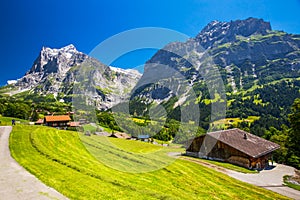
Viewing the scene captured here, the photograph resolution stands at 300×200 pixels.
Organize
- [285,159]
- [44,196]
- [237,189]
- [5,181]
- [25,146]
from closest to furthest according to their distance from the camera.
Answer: [44,196]
[5,181]
[237,189]
[25,146]
[285,159]

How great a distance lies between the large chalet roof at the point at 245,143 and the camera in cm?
4477

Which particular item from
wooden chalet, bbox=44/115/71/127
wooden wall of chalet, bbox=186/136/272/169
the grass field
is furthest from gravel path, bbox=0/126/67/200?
wooden chalet, bbox=44/115/71/127

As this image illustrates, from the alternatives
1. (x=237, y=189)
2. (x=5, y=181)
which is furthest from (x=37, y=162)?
(x=237, y=189)

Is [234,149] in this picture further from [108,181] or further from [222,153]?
[108,181]

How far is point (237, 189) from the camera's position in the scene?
22359 millimetres

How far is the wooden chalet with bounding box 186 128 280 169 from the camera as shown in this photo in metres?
43.8

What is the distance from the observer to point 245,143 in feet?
159

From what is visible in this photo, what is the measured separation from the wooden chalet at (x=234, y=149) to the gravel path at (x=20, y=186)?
39.6 m

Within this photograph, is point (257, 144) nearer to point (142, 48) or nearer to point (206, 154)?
point (206, 154)

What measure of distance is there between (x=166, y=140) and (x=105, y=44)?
114946mm

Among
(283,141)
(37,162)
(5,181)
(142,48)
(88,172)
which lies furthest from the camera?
(283,141)

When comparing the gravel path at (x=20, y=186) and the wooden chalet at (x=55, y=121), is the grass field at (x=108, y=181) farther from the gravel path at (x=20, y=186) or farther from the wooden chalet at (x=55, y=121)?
the wooden chalet at (x=55, y=121)

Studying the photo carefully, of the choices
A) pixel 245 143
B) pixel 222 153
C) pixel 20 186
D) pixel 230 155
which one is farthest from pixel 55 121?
pixel 20 186

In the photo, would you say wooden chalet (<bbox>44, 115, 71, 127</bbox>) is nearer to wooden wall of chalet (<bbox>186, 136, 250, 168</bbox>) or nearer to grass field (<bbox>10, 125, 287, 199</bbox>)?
wooden wall of chalet (<bbox>186, 136, 250, 168</bbox>)
